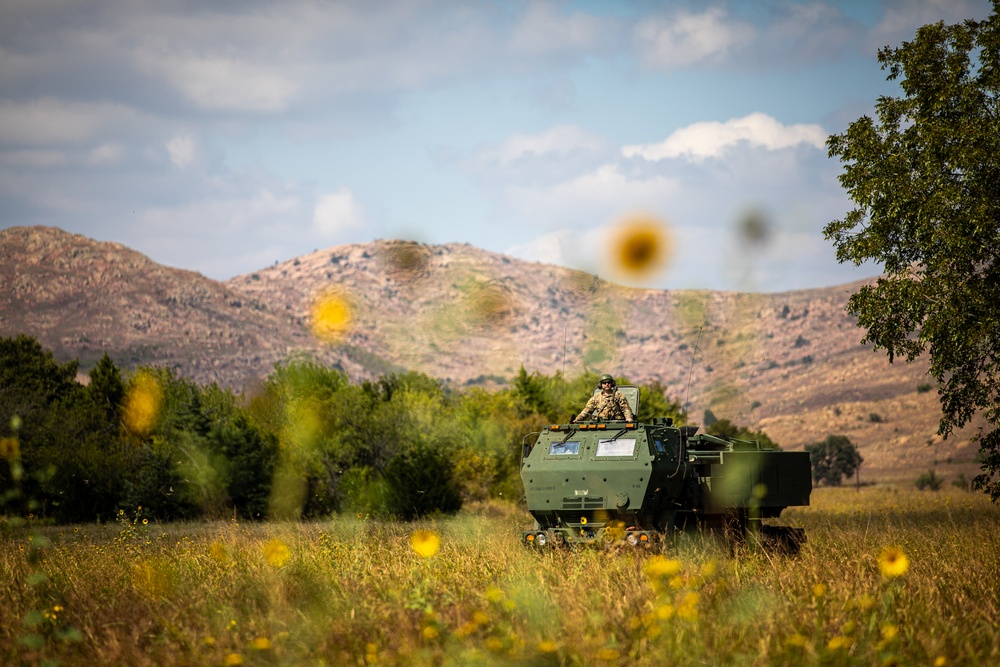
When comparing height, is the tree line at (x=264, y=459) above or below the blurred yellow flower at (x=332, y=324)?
below

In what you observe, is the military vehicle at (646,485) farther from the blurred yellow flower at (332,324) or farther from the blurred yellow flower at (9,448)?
the blurred yellow flower at (332,324)

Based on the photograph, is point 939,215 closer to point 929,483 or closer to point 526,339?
point 929,483

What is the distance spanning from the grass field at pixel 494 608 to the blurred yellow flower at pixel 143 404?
108ft

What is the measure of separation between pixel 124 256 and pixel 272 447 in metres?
163

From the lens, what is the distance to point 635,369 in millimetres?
129875

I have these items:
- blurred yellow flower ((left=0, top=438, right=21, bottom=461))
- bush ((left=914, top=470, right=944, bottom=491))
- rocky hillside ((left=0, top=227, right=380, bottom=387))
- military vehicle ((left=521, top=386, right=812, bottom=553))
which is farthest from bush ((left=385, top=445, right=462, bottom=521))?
rocky hillside ((left=0, top=227, right=380, bottom=387))

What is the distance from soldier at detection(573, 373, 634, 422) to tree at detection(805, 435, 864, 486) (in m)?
59.1

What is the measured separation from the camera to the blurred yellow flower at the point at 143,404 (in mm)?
43975

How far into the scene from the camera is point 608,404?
1598 cm

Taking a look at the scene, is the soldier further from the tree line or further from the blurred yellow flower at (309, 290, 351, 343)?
the blurred yellow flower at (309, 290, 351, 343)

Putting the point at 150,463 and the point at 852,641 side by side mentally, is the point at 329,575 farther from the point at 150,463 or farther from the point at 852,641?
the point at 150,463

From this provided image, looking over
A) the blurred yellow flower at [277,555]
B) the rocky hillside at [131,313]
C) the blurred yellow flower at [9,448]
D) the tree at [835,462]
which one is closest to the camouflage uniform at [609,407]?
the blurred yellow flower at [277,555]

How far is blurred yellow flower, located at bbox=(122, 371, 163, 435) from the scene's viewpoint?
44.0 metres

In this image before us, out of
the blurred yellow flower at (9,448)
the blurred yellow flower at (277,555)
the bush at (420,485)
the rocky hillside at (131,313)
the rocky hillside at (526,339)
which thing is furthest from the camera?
the rocky hillside at (131,313)
